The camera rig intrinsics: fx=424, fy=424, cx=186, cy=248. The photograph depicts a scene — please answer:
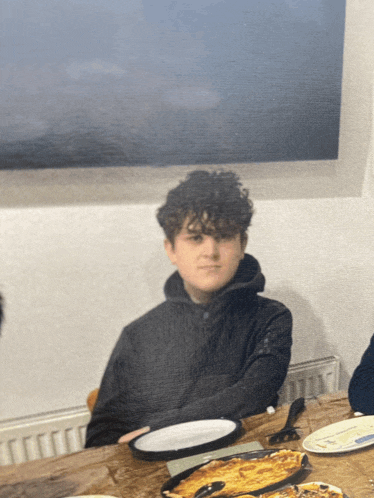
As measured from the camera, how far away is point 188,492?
0.90 m

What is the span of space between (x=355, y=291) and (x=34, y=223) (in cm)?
82

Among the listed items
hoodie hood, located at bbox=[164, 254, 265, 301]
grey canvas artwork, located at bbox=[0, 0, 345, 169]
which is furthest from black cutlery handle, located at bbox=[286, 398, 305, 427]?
grey canvas artwork, located at bbox=[0, 0, 345, 169]


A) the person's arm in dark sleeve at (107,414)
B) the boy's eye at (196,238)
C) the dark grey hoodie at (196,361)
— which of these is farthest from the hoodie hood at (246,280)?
the person's arm in dark sleeve at (107,414)

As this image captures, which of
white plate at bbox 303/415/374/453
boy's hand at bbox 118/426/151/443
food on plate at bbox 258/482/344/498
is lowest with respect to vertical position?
food on plate at bbox 258/482/344/498

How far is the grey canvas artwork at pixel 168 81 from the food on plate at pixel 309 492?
0.73 m

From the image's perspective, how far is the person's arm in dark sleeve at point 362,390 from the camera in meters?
1.11

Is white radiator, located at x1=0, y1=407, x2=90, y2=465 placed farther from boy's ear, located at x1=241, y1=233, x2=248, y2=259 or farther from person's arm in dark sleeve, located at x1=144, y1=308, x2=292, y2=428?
boy's ear, located at x1=241, y1=233, x2=248, y2=259

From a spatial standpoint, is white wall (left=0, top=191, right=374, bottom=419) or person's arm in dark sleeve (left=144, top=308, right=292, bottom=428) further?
person's arm in dark sleeve (left=144, top=308, right=292, bottom=428)

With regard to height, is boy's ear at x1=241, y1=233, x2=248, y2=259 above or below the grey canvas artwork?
below

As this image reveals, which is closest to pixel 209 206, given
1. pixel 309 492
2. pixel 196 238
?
pixel 196 238

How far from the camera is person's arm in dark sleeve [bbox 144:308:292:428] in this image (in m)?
0.99

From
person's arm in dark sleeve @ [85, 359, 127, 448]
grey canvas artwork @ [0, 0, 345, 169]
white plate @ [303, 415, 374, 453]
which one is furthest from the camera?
white plate @ [303, 415, 374, 453]

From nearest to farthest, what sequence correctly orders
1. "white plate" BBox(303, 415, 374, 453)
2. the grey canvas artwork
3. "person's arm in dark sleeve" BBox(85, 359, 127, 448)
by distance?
the grey canvas artwork
"person's arm in dark sleeve" BBox(85, 359, 127, 448)
"white plate" BBox(303, 415, 374, 453)

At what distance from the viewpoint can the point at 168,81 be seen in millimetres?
860
